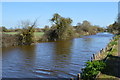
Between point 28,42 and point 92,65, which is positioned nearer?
point 92,65

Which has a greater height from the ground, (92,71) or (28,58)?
(92,71)

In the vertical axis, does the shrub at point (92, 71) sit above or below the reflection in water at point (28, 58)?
above

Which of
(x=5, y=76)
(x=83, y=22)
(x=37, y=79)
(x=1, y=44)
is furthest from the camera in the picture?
(x=83, y=22)

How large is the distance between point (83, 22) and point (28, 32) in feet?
173

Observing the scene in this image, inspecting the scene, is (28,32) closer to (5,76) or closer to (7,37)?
(7,37)

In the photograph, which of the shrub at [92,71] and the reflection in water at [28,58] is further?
the reflection in water at [28,58]

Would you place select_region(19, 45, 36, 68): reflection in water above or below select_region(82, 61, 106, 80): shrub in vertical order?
below

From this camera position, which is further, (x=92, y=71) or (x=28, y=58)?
(x=28, y=58)

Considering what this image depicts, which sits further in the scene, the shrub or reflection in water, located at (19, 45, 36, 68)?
reflection in water, located at (19, 45, 36, 68)

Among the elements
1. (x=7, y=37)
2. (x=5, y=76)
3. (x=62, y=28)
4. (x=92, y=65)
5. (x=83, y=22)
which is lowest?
(x=5, y=76)

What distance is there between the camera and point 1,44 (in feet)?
84.2

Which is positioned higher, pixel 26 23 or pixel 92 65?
pixel 26 23

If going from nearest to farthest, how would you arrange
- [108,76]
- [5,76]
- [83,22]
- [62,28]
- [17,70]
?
[108,76], [5,76], [17,70], [62,28], [83,22]

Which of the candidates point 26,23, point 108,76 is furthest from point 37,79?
point 26,23
